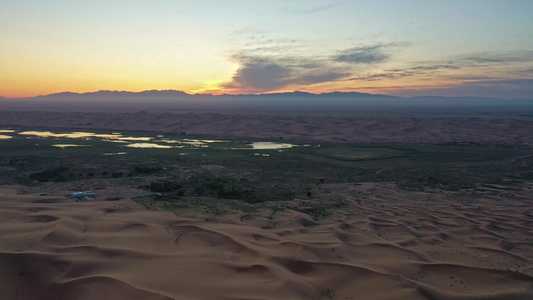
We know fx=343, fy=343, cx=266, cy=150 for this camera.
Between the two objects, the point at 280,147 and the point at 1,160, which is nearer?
the point at 1,160

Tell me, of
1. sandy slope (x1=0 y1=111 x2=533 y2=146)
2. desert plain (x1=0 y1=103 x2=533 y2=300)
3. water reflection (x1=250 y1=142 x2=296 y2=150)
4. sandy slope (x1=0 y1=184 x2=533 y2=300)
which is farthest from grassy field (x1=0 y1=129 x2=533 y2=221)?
sandy slope (x1=0 y1=111 x2=533 y2=146)

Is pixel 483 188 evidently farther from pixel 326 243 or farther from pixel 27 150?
Result: pixel 27 150

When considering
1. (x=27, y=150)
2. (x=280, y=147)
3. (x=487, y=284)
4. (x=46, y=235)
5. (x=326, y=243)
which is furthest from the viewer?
(x=280, y=147)

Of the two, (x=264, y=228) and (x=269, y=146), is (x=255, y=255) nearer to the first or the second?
(x=264, y=228)

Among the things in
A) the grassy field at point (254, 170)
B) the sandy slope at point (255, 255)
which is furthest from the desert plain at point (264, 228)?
the grassy field at point (254, 170)

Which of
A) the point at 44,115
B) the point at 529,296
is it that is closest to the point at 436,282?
the point at 529,296

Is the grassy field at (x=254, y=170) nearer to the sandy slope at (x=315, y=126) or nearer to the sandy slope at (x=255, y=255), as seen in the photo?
the sandy slope at (x=255, y=255)

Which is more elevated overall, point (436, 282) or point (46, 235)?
point (46, 235)

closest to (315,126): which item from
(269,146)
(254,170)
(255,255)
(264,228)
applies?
(269,146)

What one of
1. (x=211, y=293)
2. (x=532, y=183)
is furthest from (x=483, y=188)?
(x=211, y=293)

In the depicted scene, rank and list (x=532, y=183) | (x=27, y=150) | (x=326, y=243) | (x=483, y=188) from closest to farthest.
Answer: (x=326, y=243) < (x=483, y=188) < (x=532, y=183) < (x=27, y=150)
